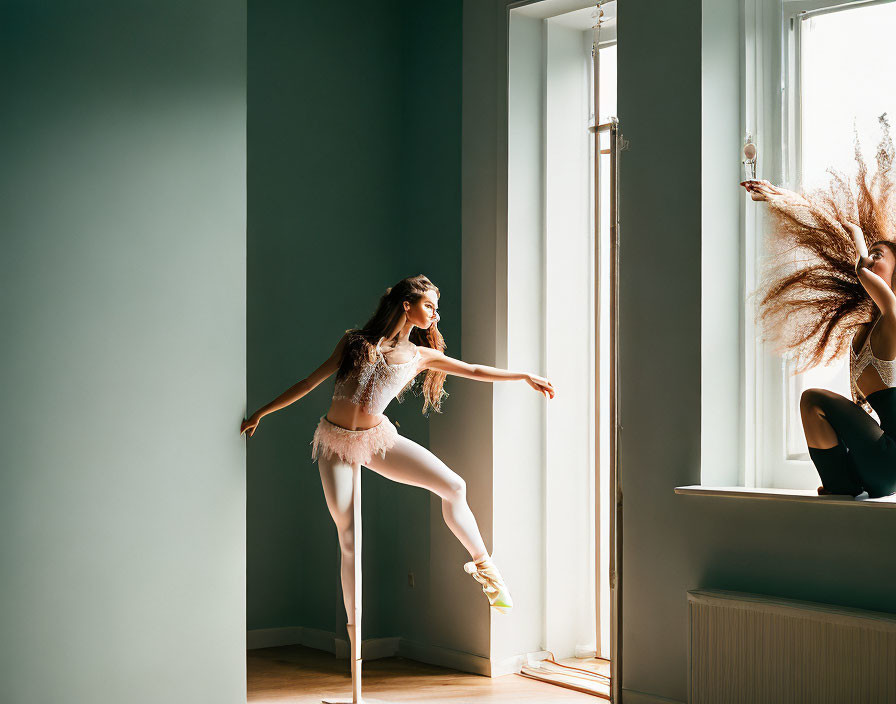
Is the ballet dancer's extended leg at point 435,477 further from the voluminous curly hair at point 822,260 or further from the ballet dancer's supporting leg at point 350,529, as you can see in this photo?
the voluminous curly hair at point 822,260

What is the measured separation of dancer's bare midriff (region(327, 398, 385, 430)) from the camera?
3.87 m

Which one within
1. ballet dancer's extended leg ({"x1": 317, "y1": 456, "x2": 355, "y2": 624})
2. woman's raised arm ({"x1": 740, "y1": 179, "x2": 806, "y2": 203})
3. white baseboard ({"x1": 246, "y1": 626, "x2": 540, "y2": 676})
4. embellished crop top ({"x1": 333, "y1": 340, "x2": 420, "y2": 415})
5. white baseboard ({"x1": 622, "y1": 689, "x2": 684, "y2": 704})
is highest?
woman's raised arm ({"x1": 740, "y1": 179, "x2": 806, "y2": 203})

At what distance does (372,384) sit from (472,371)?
43 cm

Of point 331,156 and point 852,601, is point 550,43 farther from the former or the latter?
point 852,601

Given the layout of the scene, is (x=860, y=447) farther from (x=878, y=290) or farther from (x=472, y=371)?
(x=472, y=371)

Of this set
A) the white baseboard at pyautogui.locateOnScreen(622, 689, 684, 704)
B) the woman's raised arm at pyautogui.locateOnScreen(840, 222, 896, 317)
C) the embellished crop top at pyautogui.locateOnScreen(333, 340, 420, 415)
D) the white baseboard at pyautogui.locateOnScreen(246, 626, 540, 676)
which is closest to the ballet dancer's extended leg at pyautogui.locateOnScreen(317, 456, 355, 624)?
the embellished crop top at pyautogui.locateOnScreen(333, 340, 420, 415)

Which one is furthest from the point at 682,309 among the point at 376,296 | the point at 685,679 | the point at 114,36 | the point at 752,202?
the point at 114,36

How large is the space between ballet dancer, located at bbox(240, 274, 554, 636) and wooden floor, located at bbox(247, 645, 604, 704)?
20.0 inches

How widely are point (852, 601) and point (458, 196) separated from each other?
244cm

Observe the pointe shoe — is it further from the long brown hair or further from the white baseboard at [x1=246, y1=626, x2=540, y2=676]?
the long brown hair

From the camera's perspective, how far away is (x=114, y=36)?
3.52 m

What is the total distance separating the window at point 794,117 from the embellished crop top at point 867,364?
0.41 metres

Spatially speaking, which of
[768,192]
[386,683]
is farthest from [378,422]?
[768,192]

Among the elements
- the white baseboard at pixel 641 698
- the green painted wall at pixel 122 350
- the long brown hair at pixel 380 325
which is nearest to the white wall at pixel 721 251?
the white baseboard at pixel 641 698
